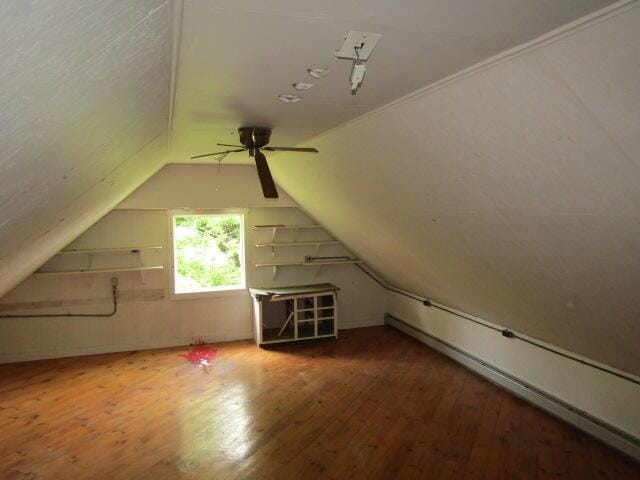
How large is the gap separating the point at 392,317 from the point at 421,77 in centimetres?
507

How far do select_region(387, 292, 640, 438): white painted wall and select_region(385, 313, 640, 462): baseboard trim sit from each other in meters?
0.04

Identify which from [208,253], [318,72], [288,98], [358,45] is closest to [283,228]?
[208,253]

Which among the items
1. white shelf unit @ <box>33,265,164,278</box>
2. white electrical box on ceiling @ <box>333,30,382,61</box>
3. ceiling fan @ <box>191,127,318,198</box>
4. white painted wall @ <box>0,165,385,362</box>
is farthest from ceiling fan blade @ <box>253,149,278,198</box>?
white shelf unit @ <box>33,265,164,278</box>

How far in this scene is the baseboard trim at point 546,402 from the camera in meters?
3.13

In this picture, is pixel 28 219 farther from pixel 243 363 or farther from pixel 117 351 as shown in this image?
pixel 117 351

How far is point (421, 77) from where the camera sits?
1.78 metres

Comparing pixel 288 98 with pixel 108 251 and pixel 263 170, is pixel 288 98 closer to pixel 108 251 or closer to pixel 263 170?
pixel 263 170

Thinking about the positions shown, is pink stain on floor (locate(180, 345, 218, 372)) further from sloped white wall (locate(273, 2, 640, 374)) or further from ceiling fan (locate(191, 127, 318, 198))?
ceiling fan (locate(191, 127, 318, 198))

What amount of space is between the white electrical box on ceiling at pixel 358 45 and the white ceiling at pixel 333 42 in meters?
0.03

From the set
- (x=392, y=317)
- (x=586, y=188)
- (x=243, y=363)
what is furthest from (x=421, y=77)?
(x=392, y=317)

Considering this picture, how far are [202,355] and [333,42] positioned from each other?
460 cm

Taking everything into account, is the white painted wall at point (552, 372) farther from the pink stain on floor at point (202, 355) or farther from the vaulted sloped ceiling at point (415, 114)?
the pink stain on floor at point (202, 355)

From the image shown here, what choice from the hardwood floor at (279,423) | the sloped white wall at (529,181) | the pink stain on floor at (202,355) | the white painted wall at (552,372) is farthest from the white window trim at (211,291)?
the white painted wall at (552,372)

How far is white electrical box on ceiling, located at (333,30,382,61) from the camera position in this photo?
55.5 inches
